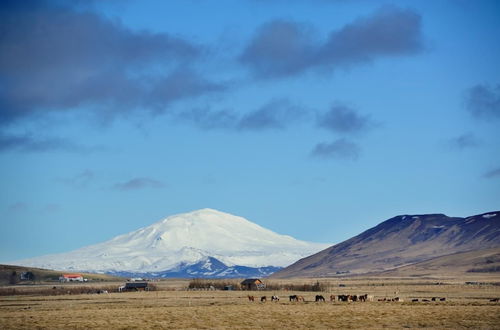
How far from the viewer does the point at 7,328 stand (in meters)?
77.8

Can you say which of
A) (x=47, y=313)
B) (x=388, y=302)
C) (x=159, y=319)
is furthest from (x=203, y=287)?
(x=159, y=319)

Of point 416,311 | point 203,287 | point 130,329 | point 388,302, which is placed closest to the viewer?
point 130,329

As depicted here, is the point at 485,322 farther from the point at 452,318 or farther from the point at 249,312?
the point at 249,312

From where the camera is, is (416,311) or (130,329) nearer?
(130,329)

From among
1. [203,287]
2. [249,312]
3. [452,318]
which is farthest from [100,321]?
[203,287]

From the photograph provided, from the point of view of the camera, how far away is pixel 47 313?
9900 centimetres

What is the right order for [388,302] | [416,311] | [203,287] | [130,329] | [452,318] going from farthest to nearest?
[203,287], [388,302], [416,311], [452,318], [130,329]

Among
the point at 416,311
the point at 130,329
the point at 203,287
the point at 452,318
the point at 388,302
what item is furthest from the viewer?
the point at 203,287

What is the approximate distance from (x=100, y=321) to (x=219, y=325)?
13.2 m

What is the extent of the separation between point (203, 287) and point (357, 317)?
114666mm

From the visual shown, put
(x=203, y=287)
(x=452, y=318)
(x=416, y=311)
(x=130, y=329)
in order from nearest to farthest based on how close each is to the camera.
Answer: (x=130, y=329), (x=452, y=318), (x=416, y=311), (x=203, y=287)

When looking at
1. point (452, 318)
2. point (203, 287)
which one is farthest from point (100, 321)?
point (203, 287)

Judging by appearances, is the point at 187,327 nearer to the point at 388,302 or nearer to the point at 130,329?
the point at 130,329

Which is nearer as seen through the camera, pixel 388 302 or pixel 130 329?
pixel 130 329
